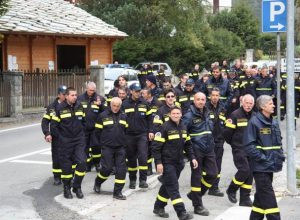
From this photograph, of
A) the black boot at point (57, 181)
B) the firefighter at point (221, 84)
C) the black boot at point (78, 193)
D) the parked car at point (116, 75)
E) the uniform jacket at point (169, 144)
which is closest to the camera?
the uniform jacket at point (169, 144)

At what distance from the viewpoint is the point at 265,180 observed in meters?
7.08

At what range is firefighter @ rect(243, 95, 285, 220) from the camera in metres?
7.03

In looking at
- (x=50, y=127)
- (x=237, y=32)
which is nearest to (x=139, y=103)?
(x=50, y=127)

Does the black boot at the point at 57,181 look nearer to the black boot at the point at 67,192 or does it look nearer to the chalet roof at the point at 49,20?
the black boot at the point at 67,192

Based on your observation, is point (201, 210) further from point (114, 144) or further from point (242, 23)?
point (242, 23)

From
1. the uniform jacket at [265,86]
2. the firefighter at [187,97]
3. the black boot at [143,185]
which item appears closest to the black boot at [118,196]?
the black boot at [143,185]

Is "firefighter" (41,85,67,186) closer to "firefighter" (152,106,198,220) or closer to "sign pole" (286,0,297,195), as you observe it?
"firefighter" (152,106,198,220)

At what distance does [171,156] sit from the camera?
812 centimetres

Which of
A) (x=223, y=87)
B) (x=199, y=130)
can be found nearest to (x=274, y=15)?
(x=199, y=130)

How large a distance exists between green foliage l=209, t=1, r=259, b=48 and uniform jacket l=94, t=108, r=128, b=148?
58.0 metres

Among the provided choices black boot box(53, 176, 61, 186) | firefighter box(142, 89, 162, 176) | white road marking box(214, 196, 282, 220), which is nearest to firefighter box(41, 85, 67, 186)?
black boot box(53, 176, 61, 186)

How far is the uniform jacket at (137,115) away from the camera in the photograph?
10.5m

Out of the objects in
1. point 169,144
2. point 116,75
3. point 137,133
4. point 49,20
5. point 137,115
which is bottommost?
point 137,133

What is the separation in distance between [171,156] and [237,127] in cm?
154
